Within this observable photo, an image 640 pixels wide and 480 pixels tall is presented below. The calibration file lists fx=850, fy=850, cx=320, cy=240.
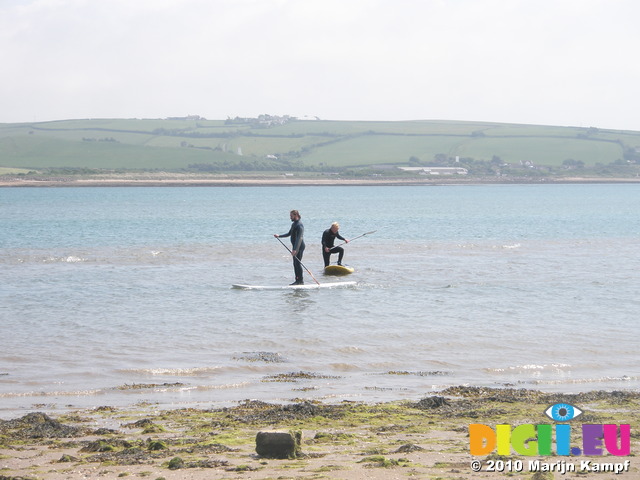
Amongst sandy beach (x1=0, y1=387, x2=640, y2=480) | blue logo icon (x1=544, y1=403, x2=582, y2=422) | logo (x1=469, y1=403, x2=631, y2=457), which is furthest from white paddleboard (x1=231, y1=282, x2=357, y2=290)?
logo (x1=469, y1=403, x2=631, y2=457)

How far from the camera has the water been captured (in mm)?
12258

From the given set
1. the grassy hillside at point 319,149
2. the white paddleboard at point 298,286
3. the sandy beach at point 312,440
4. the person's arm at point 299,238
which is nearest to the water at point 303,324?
the white paddleboard at point 298,286

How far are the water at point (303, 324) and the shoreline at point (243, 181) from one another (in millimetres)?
98592

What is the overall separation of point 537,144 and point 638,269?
494ft

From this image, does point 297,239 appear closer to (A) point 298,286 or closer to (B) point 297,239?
(B) point 297,239

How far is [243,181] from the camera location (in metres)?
143

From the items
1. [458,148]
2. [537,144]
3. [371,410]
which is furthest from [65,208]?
[537,144]

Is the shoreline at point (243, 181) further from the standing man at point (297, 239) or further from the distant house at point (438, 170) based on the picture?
the standing man at point (297, 239)

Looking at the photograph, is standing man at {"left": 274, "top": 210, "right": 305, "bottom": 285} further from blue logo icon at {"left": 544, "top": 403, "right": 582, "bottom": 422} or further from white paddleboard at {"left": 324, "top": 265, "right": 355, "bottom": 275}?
blue logo icon at {"left": 544, "top": 403, "right": 582, "bottom": 422}

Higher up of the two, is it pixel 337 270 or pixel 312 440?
pixel 312 440

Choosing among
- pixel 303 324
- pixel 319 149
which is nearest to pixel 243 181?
pixel 319 149

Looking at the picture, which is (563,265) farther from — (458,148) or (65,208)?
(458,148)

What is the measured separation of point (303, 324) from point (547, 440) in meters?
9.75

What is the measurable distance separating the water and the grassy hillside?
118 meters
